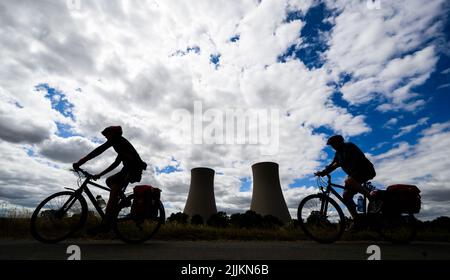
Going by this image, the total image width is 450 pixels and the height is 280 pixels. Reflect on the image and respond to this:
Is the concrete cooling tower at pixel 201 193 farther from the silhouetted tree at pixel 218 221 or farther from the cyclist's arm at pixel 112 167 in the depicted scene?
the cyclist's arm at pixel 112 167

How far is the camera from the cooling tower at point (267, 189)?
80.4 feet

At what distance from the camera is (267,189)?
24.6m

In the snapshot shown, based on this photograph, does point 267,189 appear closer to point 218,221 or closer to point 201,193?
point 201,193

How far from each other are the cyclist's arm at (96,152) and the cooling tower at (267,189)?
21127 millimetres

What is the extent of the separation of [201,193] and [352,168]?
920 inches

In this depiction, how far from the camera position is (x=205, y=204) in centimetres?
2672

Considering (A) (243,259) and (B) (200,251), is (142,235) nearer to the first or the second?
(B) (200,251)

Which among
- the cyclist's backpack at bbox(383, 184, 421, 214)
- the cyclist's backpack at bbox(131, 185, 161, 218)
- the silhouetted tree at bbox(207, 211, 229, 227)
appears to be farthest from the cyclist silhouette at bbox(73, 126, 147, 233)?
the silhouetted tree at bbox(207, 211, 229, 227)

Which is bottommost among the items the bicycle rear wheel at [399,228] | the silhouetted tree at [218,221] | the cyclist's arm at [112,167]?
the silhouetted tree at [218,221]

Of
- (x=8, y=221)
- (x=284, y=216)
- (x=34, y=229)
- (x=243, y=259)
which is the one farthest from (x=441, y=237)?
(x=284, y=216)

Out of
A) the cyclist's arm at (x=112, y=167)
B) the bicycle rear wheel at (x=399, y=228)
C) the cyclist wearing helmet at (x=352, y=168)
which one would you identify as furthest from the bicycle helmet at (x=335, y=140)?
the cyclist's arm at (x=112, y=167)

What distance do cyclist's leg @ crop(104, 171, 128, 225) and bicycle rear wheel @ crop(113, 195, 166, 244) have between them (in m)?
0.10

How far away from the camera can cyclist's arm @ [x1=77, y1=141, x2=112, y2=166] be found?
396cm

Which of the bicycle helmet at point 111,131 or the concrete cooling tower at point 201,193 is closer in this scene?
the bicycle helmet at point 111,131
